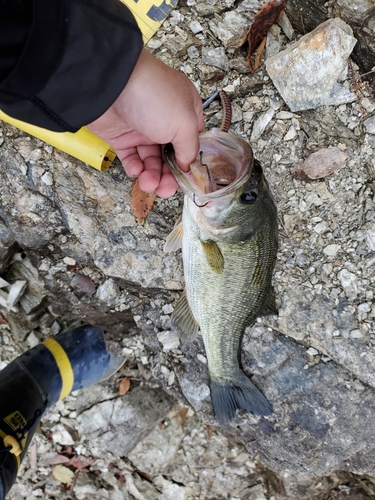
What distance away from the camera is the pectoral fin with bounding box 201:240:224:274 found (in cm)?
254

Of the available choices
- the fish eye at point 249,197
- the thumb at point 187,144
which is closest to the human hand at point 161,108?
the thumb at point 187,144

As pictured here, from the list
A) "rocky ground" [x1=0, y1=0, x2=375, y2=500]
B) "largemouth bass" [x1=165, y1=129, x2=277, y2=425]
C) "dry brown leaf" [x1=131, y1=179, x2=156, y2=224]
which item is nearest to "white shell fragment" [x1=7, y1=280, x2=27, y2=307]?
"rocky ground" [x1=0, y1=0, x2=375, y2=500]

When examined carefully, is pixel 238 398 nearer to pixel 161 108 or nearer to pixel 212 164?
pixel 212 164

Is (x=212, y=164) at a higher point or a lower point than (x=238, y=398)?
higher

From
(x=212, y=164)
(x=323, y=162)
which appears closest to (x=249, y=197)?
(x=212, y=164)

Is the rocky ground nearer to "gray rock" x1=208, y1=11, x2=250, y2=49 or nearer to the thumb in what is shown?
"gray rock" x1=208, y1=11, x2=250, y2=49

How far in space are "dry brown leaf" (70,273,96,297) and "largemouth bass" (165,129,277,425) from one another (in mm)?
691

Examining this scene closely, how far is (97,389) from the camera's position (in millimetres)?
4074

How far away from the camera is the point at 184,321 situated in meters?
2.96

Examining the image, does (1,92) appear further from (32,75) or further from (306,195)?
(306,195)

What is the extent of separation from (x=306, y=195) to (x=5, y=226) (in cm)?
205

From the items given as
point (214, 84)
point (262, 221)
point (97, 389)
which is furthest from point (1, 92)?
point (97, 389)

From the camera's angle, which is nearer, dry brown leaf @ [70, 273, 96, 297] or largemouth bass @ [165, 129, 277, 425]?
largemouth bass @ [165, 129, 277, 425]

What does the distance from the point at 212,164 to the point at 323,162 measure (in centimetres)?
83
